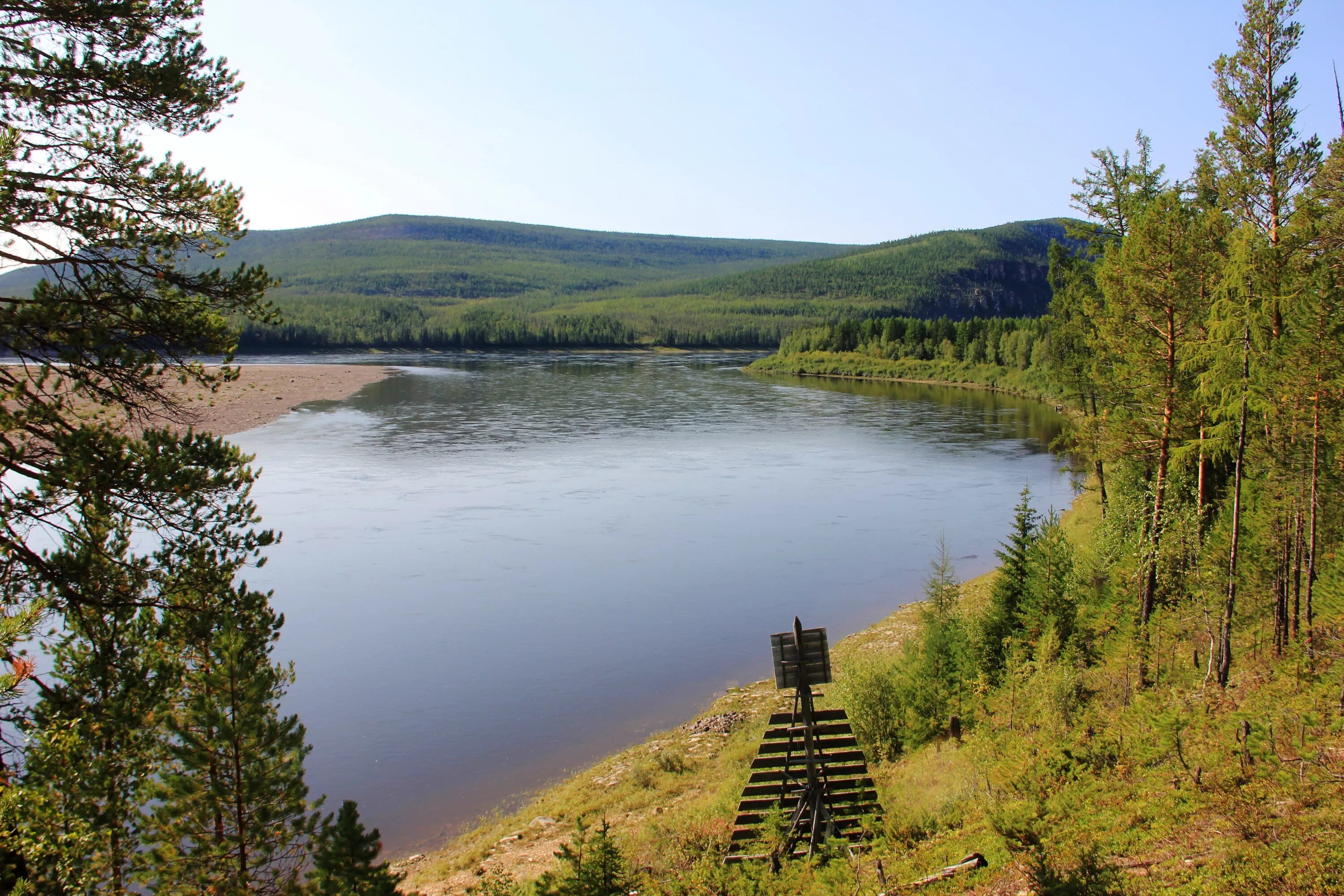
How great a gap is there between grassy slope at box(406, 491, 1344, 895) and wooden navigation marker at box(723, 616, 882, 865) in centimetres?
42

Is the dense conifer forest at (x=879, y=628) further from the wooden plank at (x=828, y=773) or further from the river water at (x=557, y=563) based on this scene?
the river water at (x=557, y=563)

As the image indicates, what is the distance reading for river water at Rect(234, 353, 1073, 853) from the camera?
17.2 m

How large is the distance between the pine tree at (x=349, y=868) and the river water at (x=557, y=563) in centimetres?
626

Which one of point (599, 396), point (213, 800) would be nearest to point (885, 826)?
point (213, 800)

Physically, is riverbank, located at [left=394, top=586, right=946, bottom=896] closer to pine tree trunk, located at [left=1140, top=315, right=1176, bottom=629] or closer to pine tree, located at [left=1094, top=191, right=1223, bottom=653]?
pine tree trunk, located at [left=1140, top=315, right=1176, bottom=629]

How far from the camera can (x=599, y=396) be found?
263 ft

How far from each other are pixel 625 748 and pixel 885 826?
6.77 meters

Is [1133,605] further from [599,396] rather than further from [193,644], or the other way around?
[599,396]

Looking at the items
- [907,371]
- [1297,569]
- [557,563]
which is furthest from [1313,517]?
[907,371]

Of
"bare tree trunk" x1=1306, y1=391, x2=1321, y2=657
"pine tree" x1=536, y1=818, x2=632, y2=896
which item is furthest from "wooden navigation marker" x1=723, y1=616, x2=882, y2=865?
"bare tree trunk" x1=1306, y1=391, x2=1321, y2=657

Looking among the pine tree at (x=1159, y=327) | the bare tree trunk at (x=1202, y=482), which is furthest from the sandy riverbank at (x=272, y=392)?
the bare tree trunk at (x=1202, y=482)

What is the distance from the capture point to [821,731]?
11367 mm

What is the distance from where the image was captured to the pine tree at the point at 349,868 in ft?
24.7

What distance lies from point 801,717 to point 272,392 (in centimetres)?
7180
